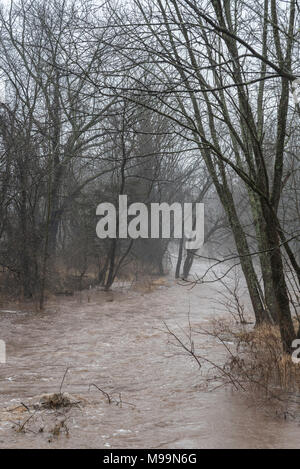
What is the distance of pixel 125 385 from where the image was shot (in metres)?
7.25

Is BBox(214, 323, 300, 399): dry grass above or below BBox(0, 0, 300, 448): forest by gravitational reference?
below

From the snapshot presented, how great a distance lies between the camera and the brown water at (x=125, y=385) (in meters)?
4.95

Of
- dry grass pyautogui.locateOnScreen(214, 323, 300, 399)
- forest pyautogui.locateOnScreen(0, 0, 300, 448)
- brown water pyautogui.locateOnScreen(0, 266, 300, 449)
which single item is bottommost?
brown water pyautogui.locateOnScreen(0, 266, 300, 449)

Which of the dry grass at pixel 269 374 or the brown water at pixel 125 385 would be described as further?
the dry grass at pixel 269 374

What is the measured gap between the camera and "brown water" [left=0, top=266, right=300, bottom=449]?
495cm

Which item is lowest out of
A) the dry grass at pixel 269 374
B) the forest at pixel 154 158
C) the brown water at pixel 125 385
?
the brown water at pixel 125 385

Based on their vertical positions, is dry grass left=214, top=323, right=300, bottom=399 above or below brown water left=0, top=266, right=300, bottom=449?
above

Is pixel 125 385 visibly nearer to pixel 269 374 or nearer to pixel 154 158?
pixel 269 374

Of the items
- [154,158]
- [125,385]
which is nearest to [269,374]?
[125,385]

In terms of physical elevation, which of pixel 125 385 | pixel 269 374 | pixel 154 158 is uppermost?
pixel 154 158

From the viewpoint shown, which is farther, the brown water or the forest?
the forest

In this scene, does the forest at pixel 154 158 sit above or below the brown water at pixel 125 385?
above
